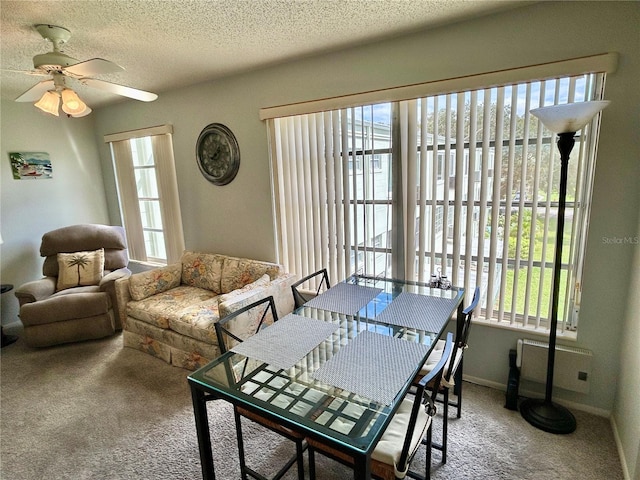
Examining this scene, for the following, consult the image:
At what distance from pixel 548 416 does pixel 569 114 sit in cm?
175

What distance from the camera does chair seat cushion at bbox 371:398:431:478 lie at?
1226mm

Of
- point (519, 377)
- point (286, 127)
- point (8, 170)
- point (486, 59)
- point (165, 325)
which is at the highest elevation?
point (486, 59)

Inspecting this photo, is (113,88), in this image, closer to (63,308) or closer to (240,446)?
(63,308)

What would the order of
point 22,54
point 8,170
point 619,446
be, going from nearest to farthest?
point 619,446, point 22,54, point 8,170

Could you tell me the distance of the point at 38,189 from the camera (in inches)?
151

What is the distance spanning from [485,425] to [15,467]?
276 centimetres

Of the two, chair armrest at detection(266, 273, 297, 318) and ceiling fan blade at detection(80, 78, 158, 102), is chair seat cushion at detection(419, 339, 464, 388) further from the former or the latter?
ceiling fan blade at detection(80, 78, 158, 102)

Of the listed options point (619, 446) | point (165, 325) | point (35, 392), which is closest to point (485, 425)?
point (619, 446)

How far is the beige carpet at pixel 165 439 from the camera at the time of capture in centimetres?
175

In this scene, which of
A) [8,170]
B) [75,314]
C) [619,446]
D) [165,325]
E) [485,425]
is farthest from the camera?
[8,170]

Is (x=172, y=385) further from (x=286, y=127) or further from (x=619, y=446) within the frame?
(x=619, y=446)

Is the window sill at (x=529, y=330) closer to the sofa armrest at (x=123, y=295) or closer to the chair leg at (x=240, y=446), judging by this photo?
the chair leg at (x=240, y=446)

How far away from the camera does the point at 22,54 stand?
2.38 meters

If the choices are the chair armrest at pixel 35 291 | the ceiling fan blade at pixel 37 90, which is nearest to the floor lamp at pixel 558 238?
the ceiling fan blade at pixel 37 90
